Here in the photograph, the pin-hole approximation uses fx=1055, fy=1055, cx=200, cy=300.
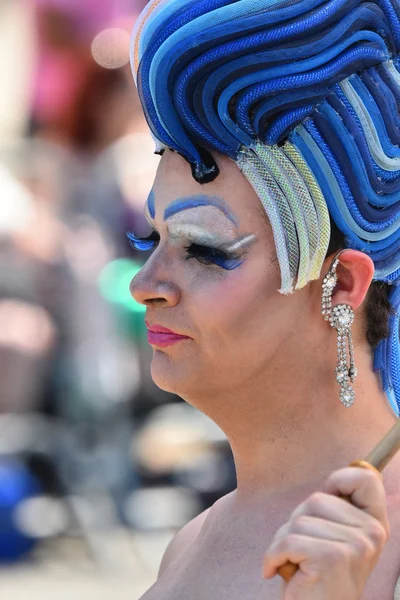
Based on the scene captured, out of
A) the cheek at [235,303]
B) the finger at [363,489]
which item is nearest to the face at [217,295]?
the cheek at [235,303]

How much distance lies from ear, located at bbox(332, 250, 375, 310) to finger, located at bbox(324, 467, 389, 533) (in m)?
0.53

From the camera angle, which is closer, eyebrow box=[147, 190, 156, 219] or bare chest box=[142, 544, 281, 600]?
bare chest box=[142, 544, 281, 600]

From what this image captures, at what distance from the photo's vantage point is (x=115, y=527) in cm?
567

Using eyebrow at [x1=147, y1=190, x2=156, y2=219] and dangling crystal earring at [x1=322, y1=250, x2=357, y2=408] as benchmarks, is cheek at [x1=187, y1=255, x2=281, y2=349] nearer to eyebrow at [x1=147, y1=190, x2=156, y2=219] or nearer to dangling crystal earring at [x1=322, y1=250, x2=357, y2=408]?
dangling crystal earring at [x1=322, y1=250, x2=357, y2=408]

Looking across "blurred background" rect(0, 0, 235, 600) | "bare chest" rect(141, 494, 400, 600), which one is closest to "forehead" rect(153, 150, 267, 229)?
"bare chest" rect(141, 494, 400, 600)

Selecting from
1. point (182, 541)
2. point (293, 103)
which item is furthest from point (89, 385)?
point (293, 103)

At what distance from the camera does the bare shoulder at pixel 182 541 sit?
238cm

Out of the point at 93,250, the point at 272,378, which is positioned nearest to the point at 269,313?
the point at 272,378

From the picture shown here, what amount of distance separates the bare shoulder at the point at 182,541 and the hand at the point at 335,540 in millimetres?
866

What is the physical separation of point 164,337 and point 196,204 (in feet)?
0.86

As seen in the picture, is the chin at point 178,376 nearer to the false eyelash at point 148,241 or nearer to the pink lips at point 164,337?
the pink lips at point 164,337

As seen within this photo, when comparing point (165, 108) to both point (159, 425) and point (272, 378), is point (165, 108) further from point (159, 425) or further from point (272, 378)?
point (159, 425)

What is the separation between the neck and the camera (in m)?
1.98

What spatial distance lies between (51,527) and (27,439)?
0.49 meters
